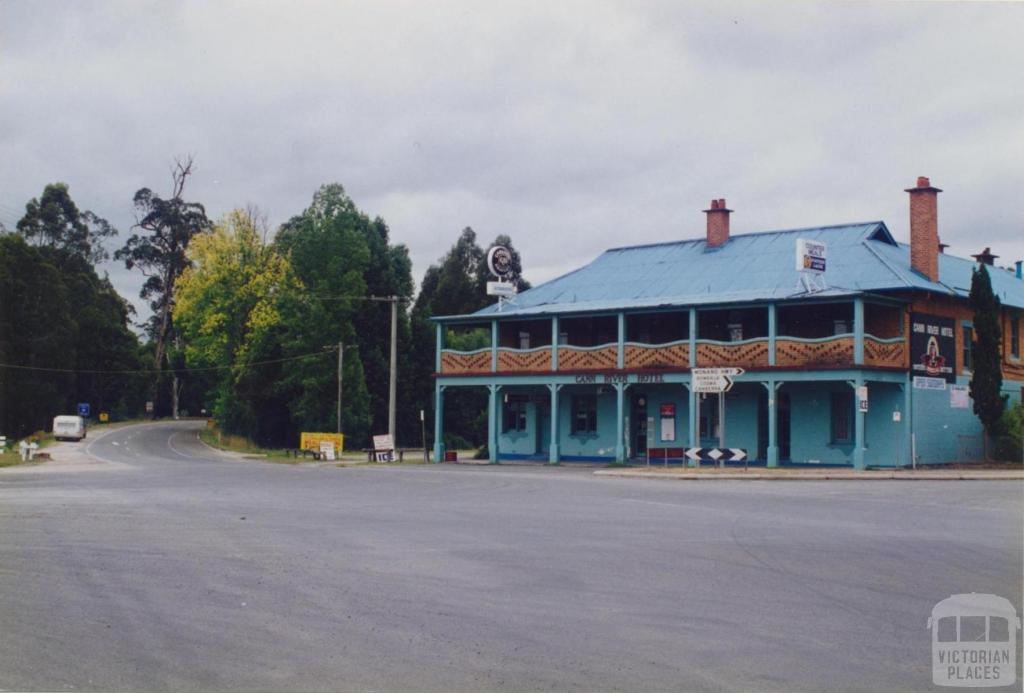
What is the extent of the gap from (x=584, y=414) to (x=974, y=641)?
40541 millimetres

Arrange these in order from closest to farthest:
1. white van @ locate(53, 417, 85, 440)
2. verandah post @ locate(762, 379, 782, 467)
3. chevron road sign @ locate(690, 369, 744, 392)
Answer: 1. chevron road sign @ locate(690, 369, 744, 392)
2. verandah post @ locate(762, 379, 782, 467)
3. white van @ locate(53, 417, 85, 440)

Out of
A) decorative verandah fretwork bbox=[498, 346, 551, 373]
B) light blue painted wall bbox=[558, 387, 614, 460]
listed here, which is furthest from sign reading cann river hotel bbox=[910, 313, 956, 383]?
decorative verandah fretwork bbox=[498, 346, 551, 373]

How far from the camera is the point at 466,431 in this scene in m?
83.6

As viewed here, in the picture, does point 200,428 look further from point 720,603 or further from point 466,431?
point 720,603

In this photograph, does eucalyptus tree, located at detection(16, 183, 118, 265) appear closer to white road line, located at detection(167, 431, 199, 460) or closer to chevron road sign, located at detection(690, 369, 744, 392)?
white road line, located at detection(167, 431, 199, 460)

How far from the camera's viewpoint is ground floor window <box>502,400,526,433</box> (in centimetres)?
5309

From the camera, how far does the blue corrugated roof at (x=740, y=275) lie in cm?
4312

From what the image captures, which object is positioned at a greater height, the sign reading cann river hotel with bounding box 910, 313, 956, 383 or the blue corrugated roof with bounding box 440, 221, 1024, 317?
the blue corrugated roof with bounding box 440, 221, 1024, 317

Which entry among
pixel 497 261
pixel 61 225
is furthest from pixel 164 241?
pixel 497 261

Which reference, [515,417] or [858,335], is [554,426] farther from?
[858,335]

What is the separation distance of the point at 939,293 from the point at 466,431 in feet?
153

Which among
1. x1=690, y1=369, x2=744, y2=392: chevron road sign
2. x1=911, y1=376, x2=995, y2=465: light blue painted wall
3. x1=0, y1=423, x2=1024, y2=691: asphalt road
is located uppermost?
x1=690, y1=369, x2=744, y2=392: chevron road sign

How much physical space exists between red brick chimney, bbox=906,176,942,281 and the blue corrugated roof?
547mm

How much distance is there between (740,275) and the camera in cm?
4684
